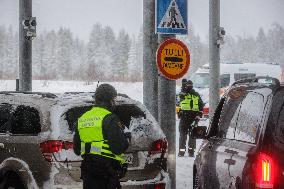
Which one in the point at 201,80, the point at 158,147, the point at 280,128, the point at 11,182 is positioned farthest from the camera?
the point at 201,80

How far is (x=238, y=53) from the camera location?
192m

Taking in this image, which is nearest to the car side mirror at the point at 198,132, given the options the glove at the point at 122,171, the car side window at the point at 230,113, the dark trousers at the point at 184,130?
the car side window at the point at 230,113

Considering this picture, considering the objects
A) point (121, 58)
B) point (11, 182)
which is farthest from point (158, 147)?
point (121, 58)

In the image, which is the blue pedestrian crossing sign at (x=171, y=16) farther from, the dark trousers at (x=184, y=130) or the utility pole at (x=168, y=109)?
the dark trousers at (x=184, y=130)

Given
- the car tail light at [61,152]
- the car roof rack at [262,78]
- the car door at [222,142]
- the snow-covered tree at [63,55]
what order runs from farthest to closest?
the snow-covered tree at [63,55] → the car tail light at [61,152] → the car door at [222,142] → the car roof rack at [262,78]

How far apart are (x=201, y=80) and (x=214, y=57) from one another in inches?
406

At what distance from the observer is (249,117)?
588 centimetres

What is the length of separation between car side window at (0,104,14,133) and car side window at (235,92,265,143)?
3226 millimetres

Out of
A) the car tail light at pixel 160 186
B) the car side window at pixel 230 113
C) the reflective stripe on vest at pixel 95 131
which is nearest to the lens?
the car side window at pixel 230 113

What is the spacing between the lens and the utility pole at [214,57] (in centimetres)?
1952

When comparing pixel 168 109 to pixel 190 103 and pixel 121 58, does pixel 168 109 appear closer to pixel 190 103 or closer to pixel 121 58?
pixel 190 103

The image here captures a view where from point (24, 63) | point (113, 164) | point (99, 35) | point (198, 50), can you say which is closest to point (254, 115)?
point (113, 164)

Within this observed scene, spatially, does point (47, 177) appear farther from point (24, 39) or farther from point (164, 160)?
point (24, 39)

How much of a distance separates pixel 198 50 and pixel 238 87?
169m
